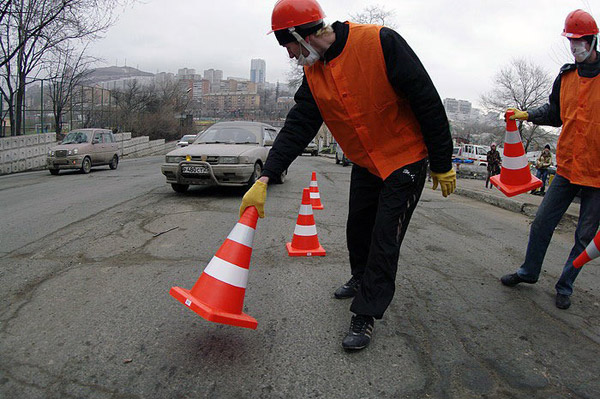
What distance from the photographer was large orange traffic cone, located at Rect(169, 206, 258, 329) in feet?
7.47

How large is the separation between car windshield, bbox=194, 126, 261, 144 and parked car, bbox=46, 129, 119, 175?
26.0 feet

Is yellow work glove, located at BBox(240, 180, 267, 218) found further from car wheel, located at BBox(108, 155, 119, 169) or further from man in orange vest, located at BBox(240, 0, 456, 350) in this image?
car wheel, located at BBox(108, 155, 119, 169)

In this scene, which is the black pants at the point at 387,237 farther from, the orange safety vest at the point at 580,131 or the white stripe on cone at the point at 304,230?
the white stripe on cone at the point at 304,230

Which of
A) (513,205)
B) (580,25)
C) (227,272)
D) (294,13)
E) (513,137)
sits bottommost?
(513,205)

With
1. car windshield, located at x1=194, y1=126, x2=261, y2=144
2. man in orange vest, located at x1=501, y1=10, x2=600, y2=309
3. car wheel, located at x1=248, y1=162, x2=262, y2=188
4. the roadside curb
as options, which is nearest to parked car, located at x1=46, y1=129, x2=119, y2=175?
car windshield, located at x1=194, y1=126, x2=261, y2=144

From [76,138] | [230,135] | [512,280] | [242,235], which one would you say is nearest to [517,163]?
[512,280]

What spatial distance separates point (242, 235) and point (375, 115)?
1053 millimetres

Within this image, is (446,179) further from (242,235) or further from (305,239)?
(305,239)

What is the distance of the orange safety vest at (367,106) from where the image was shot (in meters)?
2.37

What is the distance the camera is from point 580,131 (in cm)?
312

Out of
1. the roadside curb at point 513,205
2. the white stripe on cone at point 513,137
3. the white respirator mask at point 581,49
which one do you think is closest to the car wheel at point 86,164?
the roadside curb at point 513,205

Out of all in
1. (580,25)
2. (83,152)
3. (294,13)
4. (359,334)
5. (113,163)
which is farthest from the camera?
(113,163)

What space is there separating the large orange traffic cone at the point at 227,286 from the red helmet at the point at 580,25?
2.61 meters

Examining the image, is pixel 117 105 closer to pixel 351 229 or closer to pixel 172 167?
pixel 172 167
